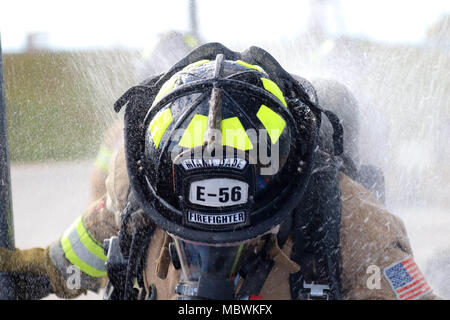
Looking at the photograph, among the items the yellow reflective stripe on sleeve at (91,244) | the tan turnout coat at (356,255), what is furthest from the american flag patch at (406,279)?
the yellow reflective stripe on sleeve at (91,244)

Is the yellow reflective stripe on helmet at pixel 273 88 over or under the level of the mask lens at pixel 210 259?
over

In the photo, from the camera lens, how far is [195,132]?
1683mm

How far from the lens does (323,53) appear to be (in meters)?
4.20

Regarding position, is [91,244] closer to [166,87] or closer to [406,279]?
[166,87]

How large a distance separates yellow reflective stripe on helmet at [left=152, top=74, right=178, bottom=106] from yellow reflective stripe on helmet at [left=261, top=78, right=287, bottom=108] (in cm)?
32

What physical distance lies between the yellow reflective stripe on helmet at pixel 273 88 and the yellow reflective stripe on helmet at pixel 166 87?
0.32 meters

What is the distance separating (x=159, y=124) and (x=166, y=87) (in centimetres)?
18

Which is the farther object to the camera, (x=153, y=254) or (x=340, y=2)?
(x=340, y=2)

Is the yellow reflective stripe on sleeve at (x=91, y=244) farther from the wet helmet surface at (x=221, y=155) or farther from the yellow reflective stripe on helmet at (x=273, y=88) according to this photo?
the yellow reflective stripe on helmet at (x=273, y=88)

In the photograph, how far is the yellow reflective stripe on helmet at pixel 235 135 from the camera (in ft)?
5.45

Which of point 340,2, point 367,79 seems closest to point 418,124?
point 367,79

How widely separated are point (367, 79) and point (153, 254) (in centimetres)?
225

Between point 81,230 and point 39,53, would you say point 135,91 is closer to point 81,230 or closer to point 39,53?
point 81,230

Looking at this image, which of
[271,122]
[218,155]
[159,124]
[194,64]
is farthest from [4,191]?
[271,122]
